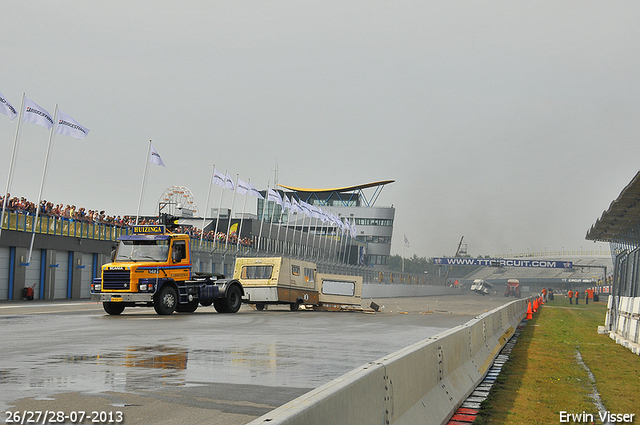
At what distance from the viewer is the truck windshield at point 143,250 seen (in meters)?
25.0

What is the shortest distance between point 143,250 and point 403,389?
19.7 m

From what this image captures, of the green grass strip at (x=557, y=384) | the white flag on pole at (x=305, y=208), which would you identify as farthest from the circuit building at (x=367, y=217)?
the green grass strip at (x=557, y=384)

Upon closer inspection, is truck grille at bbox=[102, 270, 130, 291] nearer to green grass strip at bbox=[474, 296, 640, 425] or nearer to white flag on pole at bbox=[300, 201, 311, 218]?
green grass strip at bbox=[474, 296, 640, 425]

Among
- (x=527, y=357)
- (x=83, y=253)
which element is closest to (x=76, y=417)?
(x=527, y=357)

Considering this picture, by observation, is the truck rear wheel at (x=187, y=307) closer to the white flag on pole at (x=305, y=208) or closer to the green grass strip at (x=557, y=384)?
the green grass strip at (x=557, y=384)

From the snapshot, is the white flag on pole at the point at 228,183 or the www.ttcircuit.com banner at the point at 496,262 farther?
the www.ttcircuit.com banner at the point at 496,262

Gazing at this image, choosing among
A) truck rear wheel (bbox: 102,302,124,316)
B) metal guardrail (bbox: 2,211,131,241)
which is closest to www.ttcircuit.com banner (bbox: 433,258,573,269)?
metal guardrail (bbox: 2,211,131,241)

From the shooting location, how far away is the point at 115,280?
80.2ft

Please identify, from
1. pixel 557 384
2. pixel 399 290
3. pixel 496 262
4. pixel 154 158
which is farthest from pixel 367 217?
pixel 557 384

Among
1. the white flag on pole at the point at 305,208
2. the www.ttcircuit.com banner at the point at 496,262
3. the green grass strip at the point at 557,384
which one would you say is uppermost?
the white flag on pole at the point at 305,208

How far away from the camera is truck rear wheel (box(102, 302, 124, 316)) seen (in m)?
25.4

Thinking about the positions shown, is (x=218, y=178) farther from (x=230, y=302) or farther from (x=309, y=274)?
(x=230, y=302)

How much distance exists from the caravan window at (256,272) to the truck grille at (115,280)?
8556mm

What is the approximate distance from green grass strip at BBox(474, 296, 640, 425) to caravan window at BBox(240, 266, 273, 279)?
15308 millimetres
